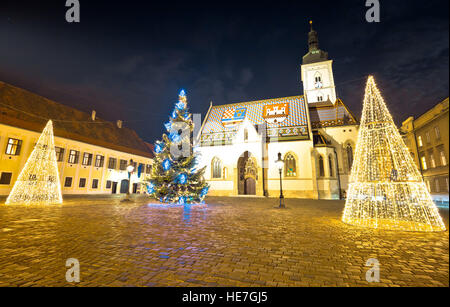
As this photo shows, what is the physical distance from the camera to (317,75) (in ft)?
129

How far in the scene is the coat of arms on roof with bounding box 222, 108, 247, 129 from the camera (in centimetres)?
2978

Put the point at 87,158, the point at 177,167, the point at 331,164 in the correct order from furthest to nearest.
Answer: the point at 87,158, the point at 331,164, the point at 177,167

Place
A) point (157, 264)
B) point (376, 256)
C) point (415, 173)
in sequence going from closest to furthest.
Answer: point (157, 264) < point (376, 256) < point (415, 173)

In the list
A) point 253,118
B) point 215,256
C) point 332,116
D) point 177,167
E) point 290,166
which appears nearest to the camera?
point 215,256

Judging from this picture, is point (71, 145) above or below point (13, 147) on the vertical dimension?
above

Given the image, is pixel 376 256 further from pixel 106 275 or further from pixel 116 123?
pixel 116 123

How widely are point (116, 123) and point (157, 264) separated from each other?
37.5 meters

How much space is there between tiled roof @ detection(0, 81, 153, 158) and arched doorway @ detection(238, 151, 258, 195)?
1889 cm

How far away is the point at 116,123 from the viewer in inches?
1374

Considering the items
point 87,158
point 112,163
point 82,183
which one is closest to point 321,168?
point 112,163

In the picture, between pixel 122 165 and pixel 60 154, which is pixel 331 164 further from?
pixel 60 154

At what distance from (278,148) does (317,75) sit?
24388mm
